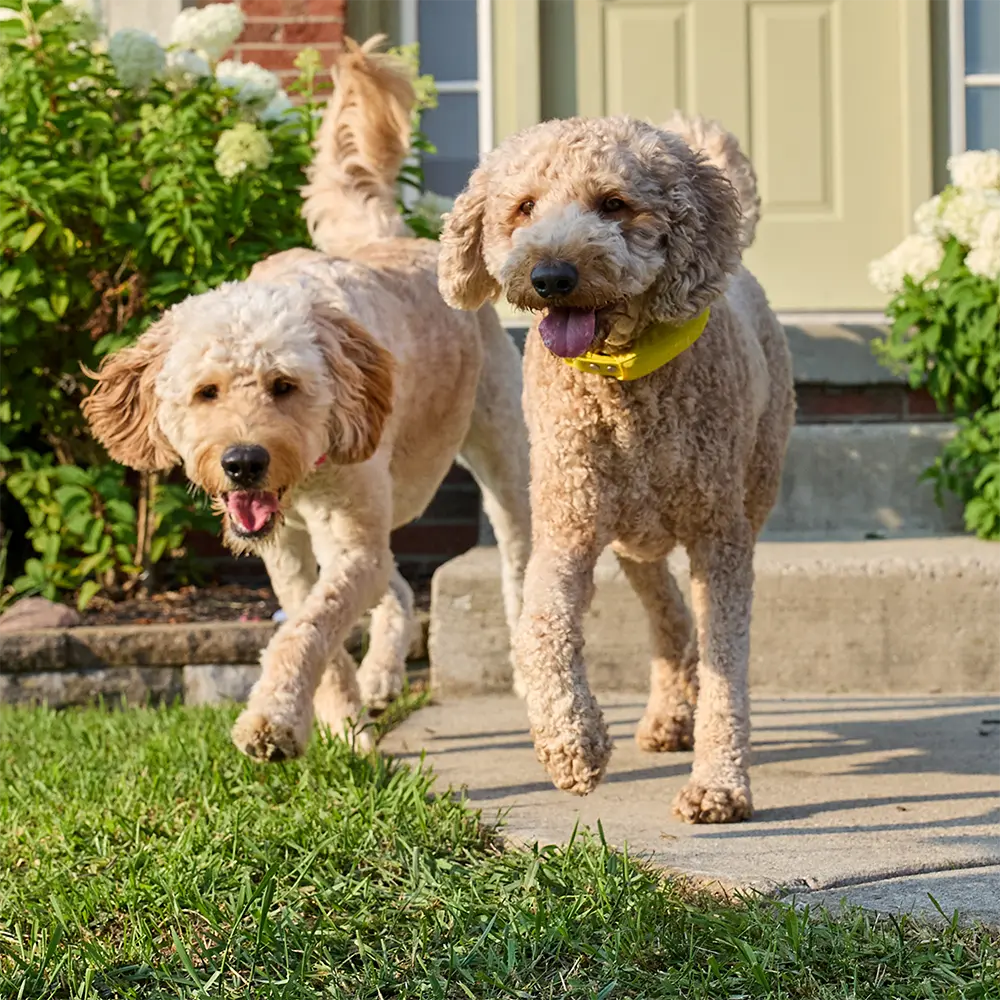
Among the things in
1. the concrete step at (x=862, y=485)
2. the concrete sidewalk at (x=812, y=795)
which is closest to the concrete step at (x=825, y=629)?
the concrete sidewalk at (x=812, y=795)

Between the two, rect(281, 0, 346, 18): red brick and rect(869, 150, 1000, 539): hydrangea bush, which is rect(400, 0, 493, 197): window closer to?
rect(281, 0, 346, 18): red brick

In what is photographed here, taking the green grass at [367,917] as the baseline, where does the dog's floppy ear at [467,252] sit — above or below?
above

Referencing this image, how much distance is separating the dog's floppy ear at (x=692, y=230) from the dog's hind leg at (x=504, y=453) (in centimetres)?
184

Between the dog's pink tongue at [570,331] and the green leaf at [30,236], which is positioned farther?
the green leaf at [30,236]

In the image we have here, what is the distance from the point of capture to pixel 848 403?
277 inches

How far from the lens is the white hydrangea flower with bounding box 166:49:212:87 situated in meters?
6.08

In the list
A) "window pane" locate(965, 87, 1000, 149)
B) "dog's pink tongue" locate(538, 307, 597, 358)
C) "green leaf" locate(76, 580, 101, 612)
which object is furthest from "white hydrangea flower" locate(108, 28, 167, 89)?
"window pane" locate(965, 87, 1000, 149)

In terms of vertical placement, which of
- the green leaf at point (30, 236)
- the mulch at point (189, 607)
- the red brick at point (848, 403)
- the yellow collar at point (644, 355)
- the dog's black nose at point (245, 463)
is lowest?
the mulch at point (189, 607)

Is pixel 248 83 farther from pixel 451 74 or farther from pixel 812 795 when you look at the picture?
pixel 812 795

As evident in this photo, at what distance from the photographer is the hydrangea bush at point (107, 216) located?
574 centimetres

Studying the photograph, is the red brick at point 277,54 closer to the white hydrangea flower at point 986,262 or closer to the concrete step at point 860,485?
the concrete step at point 860,485

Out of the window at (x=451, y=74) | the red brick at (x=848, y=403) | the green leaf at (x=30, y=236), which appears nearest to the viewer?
the green leaf at (x=30, y=236)

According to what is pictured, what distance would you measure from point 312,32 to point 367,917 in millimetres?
5327

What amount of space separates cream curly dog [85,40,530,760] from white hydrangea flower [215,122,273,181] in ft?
1.98
